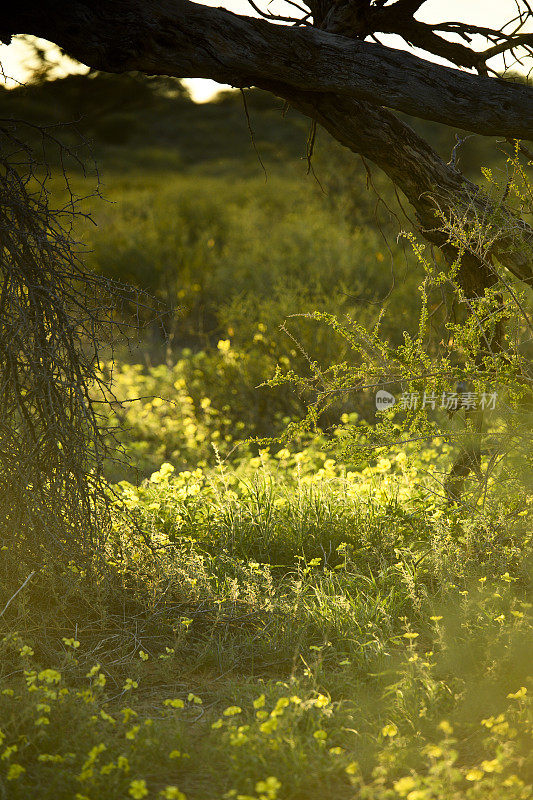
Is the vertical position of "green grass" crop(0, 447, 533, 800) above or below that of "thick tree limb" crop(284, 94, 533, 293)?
below

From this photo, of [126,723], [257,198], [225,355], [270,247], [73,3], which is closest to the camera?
[126,723]

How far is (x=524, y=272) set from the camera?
3518mm

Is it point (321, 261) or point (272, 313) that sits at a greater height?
point (321, 261)

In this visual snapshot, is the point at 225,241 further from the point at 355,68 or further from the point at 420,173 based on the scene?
the point at 355,68

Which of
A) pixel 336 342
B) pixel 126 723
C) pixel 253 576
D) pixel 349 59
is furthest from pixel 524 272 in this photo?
pixel 336 342

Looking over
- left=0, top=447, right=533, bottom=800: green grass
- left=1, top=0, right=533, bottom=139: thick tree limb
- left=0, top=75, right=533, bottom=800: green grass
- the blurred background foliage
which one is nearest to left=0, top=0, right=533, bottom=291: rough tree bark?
left=1, top=0, right=533, bottom=139: thick tree limb

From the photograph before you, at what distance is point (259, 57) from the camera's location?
9.65 feet

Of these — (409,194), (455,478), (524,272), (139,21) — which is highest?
(139,21)

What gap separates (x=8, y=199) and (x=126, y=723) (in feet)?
6.48

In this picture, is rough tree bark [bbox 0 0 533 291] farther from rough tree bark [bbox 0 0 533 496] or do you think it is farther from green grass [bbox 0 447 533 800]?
green grass [bbox 0 447 533 800]

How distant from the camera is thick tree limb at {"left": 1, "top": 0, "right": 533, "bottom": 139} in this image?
8.77 ft

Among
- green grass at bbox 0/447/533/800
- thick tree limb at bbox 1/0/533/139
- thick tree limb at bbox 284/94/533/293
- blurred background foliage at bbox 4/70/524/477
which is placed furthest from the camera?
blurred background foliage at bbox 4/70/524/477

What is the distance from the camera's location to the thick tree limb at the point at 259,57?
267 cm

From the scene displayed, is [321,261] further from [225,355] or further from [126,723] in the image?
[126,723]
